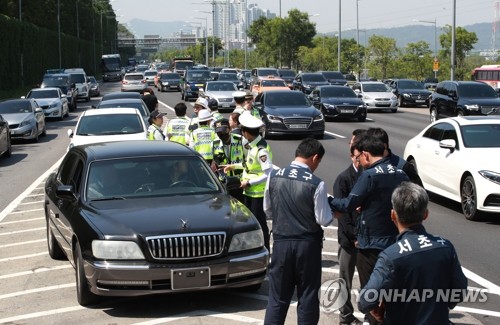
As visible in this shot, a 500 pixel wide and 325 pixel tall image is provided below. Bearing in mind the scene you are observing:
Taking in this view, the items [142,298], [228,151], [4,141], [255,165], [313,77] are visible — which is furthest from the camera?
[313,77]

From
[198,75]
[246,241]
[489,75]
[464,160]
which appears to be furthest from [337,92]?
[489,75]

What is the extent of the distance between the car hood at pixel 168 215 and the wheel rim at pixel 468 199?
16.6ft

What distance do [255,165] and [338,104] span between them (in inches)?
953

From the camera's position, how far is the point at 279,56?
97750 millimetres

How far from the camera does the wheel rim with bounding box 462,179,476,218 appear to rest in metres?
12.2

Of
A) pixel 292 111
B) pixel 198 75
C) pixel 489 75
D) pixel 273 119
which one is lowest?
pixel 273 119

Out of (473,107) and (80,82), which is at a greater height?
(80,82)

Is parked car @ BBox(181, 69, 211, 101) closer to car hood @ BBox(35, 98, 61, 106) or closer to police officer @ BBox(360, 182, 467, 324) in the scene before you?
car hood @ BBox(35, 98, 61, 106)

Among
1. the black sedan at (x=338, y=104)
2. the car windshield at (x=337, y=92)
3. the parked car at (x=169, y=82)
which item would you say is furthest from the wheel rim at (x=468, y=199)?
the parked car at (x=169, y=82)

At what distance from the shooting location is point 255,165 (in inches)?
334

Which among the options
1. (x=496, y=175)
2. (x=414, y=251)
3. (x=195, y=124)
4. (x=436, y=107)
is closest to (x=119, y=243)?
(x=414, y=251)

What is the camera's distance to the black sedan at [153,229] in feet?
23.9

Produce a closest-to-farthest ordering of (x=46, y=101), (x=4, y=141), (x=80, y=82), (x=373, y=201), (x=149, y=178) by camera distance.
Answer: (x=373, y=201) < (x=149, y=178) < (x=4, y=141) < (x=46, y=101) < (x=80, y=82)

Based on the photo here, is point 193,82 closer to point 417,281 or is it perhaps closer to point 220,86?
point 220,86
